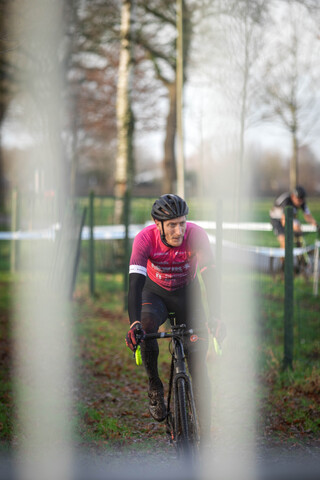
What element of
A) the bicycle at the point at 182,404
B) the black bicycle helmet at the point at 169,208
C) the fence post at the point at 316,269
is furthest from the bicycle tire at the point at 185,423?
the fence post at the point at 316,269

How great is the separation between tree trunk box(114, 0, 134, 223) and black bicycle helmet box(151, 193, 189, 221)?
10.3m

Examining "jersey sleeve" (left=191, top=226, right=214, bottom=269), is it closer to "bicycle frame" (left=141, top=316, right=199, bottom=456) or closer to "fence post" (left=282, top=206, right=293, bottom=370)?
"bicycle frame" (left=141, top=316, right=199, bottom=456)

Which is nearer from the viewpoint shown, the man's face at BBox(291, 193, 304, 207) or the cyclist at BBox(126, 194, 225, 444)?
the cyclist at BBox(126, 194, 225, 444)

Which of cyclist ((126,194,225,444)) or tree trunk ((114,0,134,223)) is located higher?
tree trunk ((114,0,134,223))

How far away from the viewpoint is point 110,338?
8.42m

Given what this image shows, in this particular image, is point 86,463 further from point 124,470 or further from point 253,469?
point 253,469

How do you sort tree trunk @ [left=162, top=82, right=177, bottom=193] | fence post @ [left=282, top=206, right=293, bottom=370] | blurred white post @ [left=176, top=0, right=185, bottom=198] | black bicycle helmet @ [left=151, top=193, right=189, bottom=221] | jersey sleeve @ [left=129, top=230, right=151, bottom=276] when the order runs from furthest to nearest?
tree trunk @ [left=162, top=82, right=177, bottom=193]
blurred white post @ [left=176, top=0, right=185, bottom=198]
fence post @ [left=282, top=206, right=293, bottom=370]
jersey sleeve @ [left=129, top=230, right=151, bottom=276]
black bicycle helmet @ [left=151, top=193, right=189, bottom=221]

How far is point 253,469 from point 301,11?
11272 millimetres

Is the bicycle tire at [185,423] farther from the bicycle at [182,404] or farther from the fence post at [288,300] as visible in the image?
the fence post at [288,300]

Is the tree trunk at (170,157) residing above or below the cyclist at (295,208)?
above

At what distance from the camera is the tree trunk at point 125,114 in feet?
47.8

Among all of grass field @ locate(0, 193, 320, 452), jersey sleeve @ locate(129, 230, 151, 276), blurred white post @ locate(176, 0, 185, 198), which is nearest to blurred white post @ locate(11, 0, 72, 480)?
grass field @ locate(0, 193, 320, 452)

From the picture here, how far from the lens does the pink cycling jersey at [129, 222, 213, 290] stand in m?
4.26

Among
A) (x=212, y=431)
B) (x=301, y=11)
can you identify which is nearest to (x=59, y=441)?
(x=212, y=431)
